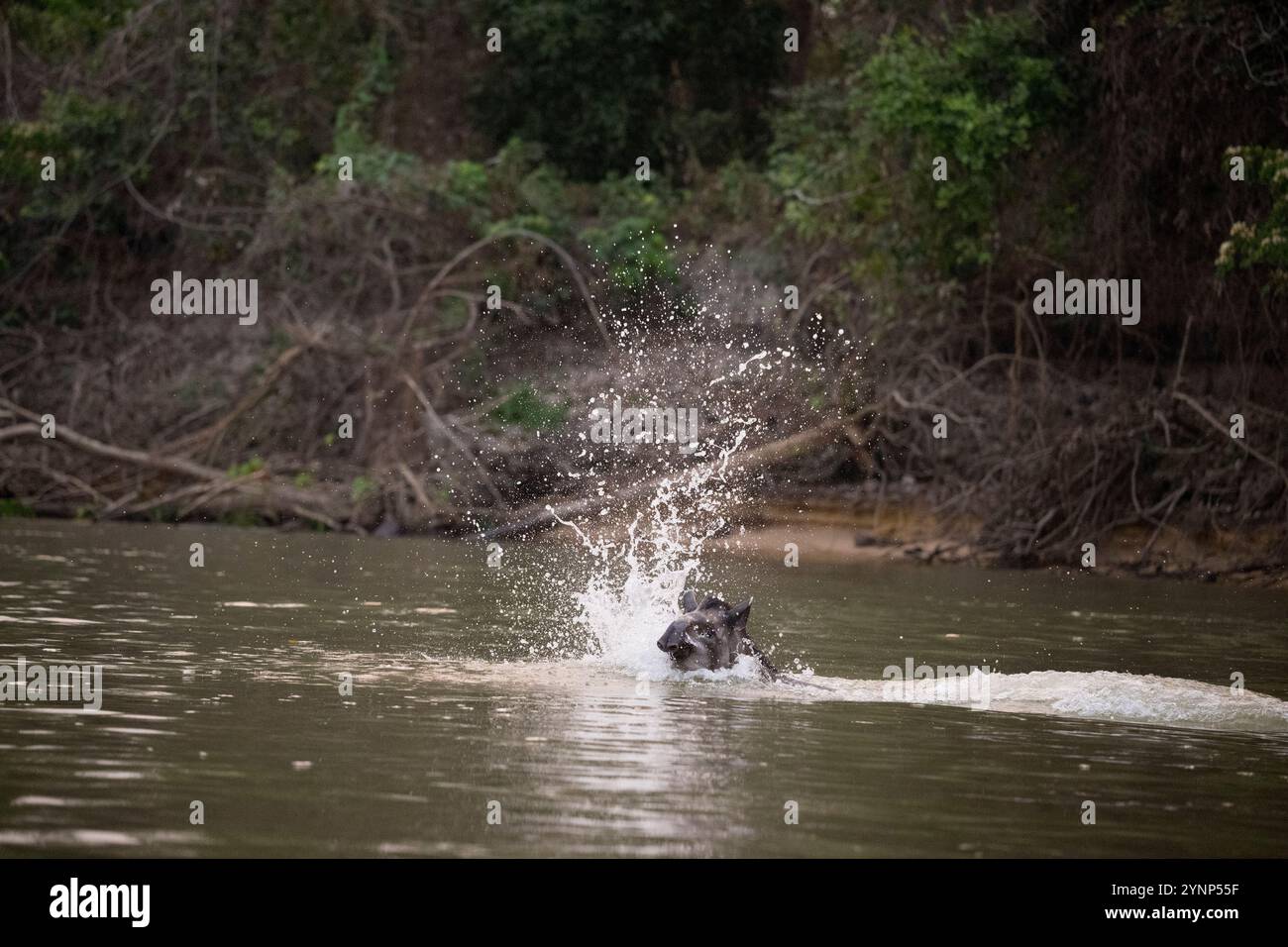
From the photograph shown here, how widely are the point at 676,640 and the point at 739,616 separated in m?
0.50

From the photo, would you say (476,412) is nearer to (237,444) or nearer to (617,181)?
(237,444)

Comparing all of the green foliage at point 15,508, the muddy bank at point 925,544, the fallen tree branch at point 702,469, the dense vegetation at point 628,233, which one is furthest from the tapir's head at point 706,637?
the green foliage at point 15,508

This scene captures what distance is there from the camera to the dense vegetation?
84.0 ft

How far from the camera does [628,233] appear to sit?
32.6 m

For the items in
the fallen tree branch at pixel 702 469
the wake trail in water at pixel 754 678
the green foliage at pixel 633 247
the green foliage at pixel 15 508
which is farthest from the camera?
the green foliage at pixel 633 247

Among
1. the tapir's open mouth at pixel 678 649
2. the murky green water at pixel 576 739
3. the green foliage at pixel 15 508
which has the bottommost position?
the murky green water at pixel 576 739

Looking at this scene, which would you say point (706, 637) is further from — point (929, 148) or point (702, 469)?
point (929, 148)

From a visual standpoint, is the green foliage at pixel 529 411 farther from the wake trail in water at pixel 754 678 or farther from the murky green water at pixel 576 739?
the murky green water at pixel 576 739

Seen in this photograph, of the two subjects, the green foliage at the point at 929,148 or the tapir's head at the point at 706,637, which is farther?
the green foliage at the point at 929,148

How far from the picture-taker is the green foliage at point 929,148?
84.3ft

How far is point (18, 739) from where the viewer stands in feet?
31.6

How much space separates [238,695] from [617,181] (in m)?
24.6
